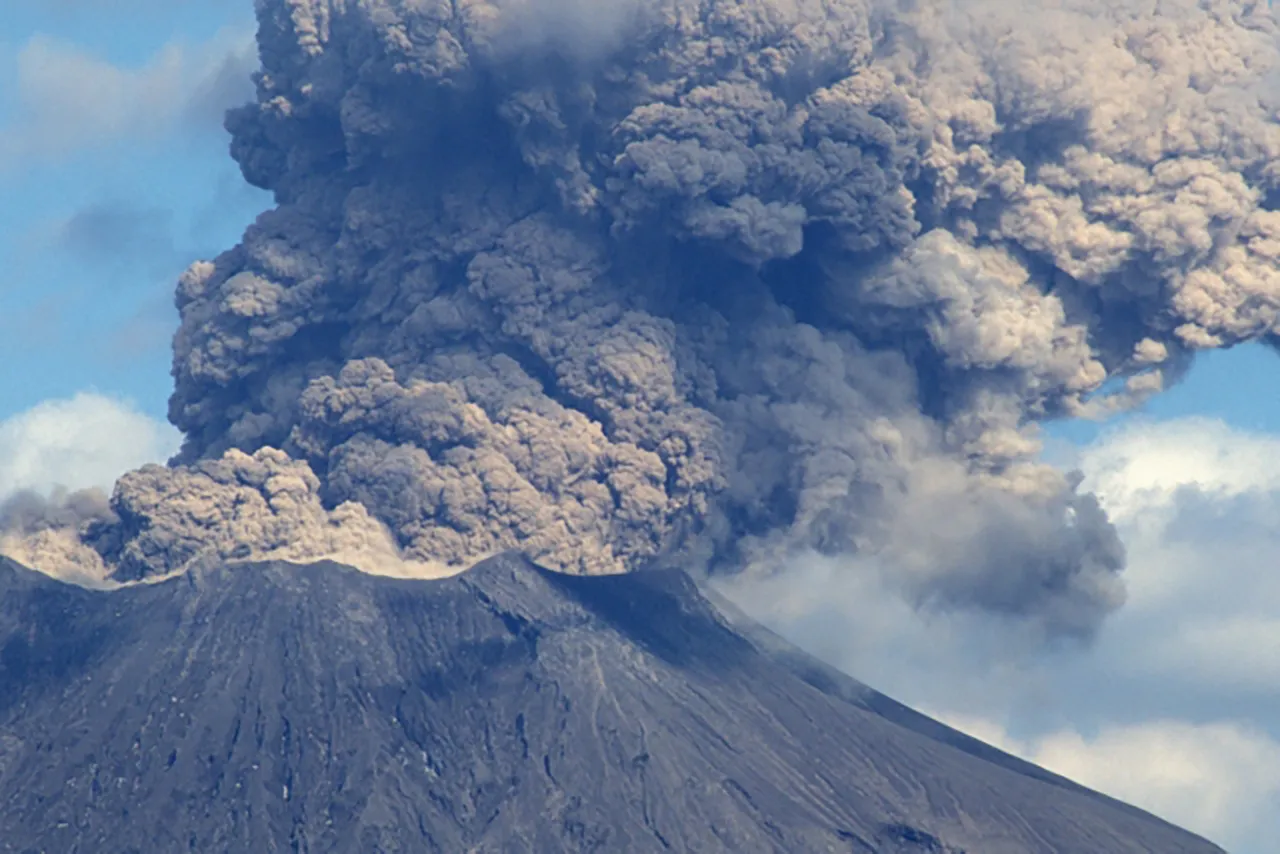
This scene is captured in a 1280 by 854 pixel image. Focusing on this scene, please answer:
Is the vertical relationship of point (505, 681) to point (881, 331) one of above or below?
below

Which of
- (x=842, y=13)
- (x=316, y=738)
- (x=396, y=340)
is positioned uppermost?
(x=842, y=13)

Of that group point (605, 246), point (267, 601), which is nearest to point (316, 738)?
point (267, 601)

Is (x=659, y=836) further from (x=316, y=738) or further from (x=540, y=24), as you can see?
(x=540, y=24)

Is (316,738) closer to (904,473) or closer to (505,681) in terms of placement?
(505,681)
